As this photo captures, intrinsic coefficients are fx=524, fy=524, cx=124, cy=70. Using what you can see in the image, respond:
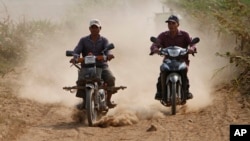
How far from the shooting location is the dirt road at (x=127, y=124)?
849cm

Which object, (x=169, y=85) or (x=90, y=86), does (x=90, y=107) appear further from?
(x=169, y=85)

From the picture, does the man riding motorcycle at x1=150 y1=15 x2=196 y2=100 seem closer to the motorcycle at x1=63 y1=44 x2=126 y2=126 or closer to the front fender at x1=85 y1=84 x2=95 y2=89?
the motorcycle at x1=63 y1=44 x2=126 y2=126

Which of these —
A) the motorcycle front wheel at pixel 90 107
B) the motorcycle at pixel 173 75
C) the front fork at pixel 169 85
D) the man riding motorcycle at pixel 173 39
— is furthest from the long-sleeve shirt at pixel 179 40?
the motorcycle front wheel at pixel 90 107

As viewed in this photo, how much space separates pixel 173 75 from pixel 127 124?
1.37m

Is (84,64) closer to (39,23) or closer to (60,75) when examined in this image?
(60,75)

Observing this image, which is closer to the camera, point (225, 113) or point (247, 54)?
point (225, 113)

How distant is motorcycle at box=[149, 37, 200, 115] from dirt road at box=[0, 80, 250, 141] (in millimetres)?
298

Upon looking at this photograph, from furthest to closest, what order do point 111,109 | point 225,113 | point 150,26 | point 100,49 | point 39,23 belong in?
point 150,26, point 39,23, point 111,109, point 100,49, point 225,113

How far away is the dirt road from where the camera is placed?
27.9 feet

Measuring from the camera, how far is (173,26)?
10.5 metres

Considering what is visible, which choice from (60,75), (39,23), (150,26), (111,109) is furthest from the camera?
(150,26)

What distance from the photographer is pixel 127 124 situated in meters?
9.48

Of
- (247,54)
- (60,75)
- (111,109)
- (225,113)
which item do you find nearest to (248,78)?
(247,54)

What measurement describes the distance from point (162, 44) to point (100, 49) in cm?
131
